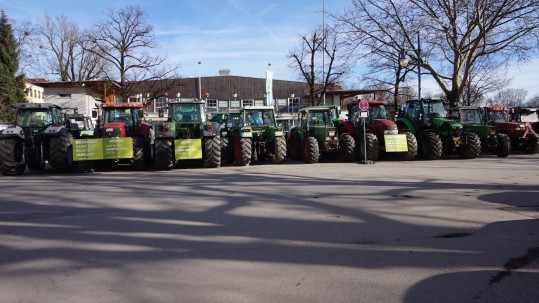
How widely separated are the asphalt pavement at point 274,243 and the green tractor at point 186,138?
477 centimetres

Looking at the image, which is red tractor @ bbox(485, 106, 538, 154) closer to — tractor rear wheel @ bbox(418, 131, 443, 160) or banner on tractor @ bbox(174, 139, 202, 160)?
tractor rear wheel @ bbox(418, 131, 443, 160)

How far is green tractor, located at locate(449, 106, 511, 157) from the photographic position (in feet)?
64.1

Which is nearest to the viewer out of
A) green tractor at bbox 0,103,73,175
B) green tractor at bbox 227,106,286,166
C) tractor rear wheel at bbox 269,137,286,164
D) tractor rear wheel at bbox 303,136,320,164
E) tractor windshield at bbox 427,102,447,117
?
green tractor at bbox 0,103,73,175

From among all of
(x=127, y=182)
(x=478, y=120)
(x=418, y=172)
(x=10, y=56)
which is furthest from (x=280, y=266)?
(x=10, y=56)

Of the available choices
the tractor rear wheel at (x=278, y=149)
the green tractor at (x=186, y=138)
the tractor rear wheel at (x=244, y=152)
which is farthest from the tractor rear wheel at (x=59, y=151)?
the tractor rear wheel at (x=278, y=149)

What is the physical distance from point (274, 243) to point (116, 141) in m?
10.7

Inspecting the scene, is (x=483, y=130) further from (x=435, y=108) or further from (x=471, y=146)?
(x=435, y=108)

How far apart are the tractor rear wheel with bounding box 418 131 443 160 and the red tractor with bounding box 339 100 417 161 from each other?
0.72m

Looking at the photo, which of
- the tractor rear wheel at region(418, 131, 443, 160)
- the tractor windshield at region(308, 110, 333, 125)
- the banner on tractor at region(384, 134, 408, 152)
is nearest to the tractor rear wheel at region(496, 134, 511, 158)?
the tractor rear wheel at region(418, 131, 443, 160)

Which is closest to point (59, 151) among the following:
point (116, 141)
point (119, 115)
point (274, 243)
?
point (116, 141)

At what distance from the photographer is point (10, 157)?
1507 cm

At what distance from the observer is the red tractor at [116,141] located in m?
14.9

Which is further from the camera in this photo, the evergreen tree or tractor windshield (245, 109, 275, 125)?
the evergreen tree

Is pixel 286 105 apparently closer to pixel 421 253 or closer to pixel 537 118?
pixel 537 118
